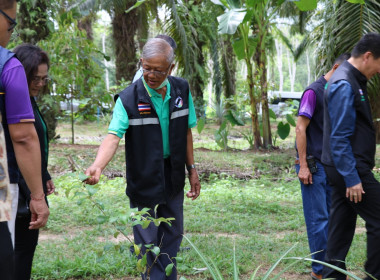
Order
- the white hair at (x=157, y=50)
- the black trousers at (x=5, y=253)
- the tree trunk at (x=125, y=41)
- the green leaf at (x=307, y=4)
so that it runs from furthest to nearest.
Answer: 1. the tree trunk at (x=125, y=41)
2. the green leaf at (x=307, y=4)
3. the white hair at (x=157, y=50)
4. the black trousers at (x=5, y=253)

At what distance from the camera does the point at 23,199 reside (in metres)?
2.90

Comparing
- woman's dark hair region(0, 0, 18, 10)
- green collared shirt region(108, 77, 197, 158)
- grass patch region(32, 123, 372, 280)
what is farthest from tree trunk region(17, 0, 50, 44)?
woman's dark hair region(0, 0, 18, 10)

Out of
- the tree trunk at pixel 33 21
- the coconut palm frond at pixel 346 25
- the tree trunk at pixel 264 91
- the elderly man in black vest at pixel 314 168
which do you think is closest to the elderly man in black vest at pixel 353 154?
the elderly man in black vest at pixel 314 168

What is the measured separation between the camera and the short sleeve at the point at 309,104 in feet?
13.4

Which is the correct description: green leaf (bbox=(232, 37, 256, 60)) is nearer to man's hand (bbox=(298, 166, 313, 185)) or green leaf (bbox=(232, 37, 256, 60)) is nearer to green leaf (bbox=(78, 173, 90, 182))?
man's hand (bbox=(298, 166, 313, 185))

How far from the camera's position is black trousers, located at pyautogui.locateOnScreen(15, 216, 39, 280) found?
3.08 m

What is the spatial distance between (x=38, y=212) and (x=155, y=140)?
93 cm

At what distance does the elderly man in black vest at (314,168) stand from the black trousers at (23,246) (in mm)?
2139

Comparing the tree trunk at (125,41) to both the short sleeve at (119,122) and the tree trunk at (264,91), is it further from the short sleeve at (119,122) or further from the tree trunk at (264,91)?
the short sleeve at (119,122)

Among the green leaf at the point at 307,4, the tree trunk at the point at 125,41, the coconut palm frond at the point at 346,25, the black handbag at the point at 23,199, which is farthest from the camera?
the tree trunk at the point at 125,41

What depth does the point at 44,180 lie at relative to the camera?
3.36 meters

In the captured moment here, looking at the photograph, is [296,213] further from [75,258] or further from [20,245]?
[20,245]

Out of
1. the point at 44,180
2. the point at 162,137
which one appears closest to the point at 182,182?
A: the point at 162,137

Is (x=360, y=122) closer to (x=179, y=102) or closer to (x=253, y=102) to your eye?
(x=179, y=102)
